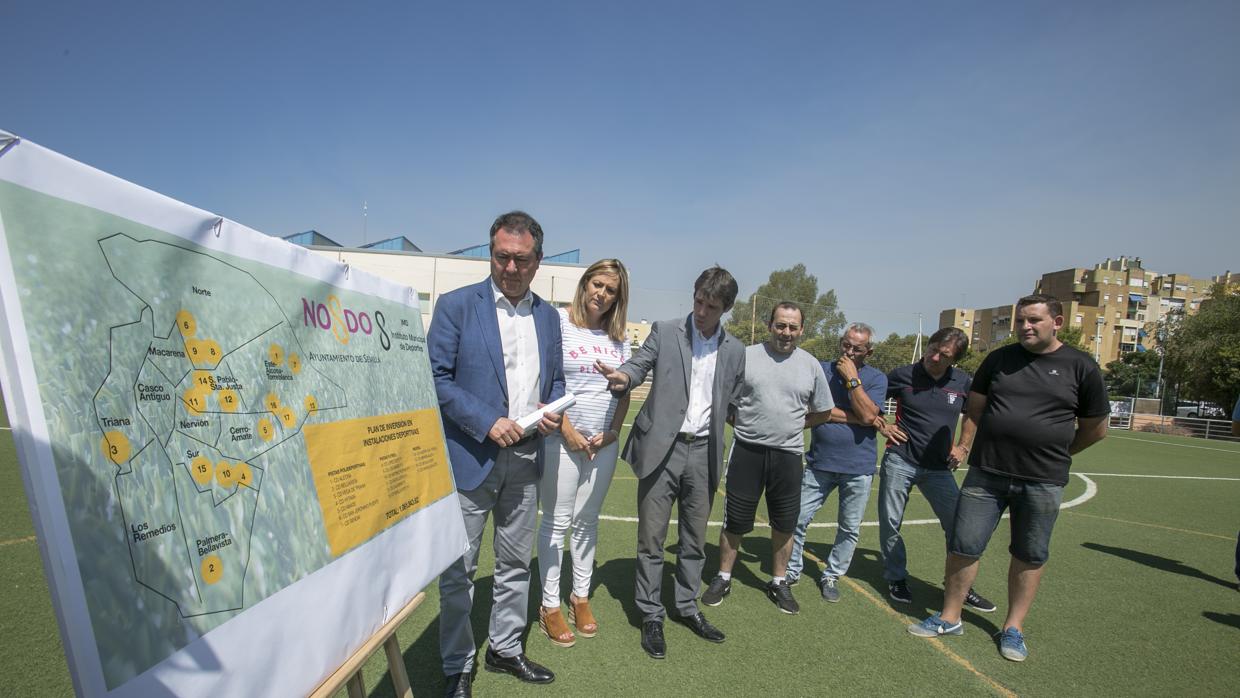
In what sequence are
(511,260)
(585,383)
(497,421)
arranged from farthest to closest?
(585,383)
(511,260)
(497,421)

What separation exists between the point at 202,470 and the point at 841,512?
4.32 m

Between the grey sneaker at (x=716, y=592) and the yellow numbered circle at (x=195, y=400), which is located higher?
the yellow numbered circle at (x=195, y=400)

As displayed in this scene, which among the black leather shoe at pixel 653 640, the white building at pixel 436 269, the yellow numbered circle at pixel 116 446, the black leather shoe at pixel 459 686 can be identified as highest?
the white building at pixel 436 269

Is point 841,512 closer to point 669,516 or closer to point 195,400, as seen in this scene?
point 669,516

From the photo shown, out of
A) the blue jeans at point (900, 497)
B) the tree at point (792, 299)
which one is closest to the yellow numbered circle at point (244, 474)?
the blue jeans at point (900, 497)

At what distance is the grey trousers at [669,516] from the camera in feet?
11.8

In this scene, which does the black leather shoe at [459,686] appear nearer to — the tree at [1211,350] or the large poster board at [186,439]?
the large poster board at [186,439]

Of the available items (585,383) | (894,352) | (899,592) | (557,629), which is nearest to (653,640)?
(557,629)

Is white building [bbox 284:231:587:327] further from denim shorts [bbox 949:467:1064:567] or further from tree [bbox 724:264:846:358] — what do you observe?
denim shorts [bbox 949:467:1064:567]

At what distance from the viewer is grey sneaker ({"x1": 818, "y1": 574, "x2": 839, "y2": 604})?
14.3ft

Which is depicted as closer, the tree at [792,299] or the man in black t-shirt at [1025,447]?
the man in black t-shirt at [1025,447]

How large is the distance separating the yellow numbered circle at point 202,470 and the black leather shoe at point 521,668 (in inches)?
87.9

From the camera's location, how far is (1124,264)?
8881cm

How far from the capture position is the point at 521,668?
119 inches
